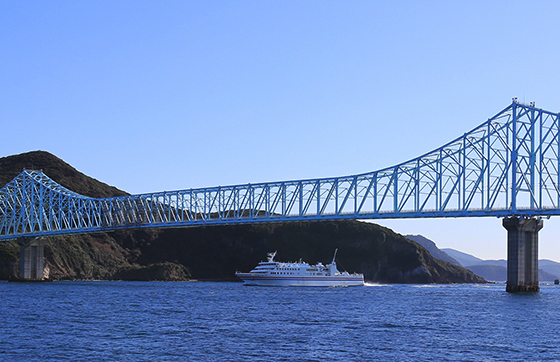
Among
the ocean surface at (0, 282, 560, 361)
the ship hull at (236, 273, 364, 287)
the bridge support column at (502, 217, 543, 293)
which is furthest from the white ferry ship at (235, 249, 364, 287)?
the ocean surface at (0, 282, 560, 361)

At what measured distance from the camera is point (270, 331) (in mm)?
53812

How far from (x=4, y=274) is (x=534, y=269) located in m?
107

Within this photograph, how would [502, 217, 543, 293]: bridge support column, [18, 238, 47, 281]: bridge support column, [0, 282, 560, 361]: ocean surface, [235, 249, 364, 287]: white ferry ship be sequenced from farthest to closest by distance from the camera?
[235, 249, 364, 287]: white ferry ship → [18, 238, 47, 281]: bridge support column → [502, 217, 543, 293]: bridge support column → [0, 282, 560, 361]: ocean surface

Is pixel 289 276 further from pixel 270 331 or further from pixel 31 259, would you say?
pixel 270 331

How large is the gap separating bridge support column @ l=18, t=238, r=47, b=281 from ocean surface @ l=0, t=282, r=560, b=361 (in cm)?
5857

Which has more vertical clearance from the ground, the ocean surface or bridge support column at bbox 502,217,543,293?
bridge support column at bbox 502,217,543,293

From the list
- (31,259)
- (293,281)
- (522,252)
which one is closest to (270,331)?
(522,252)

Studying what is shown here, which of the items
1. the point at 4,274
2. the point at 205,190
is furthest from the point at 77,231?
the point at 205,190

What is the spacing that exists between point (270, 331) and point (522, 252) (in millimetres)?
65630

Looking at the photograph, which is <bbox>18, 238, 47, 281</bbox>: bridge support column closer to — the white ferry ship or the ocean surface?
the white ferry ship

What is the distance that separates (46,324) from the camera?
56.4m

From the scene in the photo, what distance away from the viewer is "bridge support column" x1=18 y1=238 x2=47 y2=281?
452 feet

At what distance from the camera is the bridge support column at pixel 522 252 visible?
106 meters

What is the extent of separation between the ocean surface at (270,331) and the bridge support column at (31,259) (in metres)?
58.6
